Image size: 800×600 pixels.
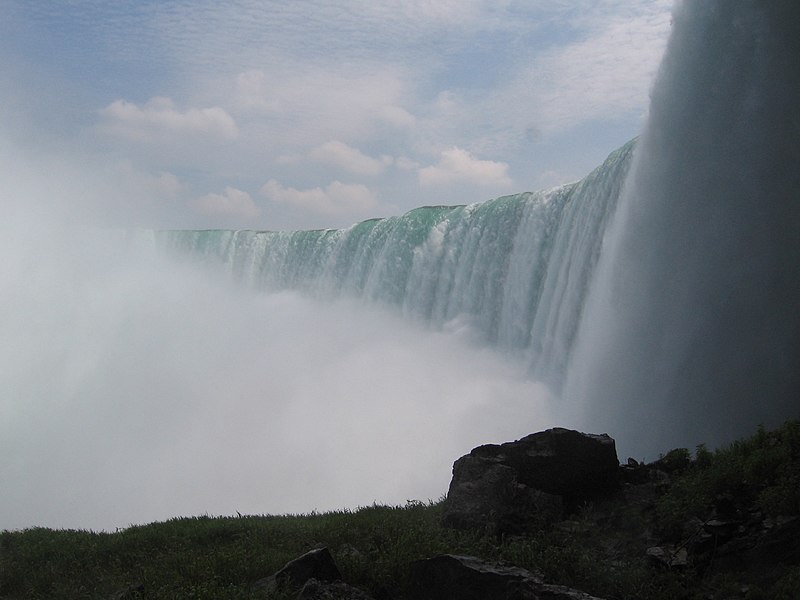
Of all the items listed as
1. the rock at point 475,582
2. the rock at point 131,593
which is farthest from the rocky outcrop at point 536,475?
the rock at point 131,593

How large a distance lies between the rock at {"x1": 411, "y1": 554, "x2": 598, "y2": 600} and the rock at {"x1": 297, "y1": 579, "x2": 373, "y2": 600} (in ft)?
1.51

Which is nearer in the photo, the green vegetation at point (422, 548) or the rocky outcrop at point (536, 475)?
the green vegetation at point (422, 548)

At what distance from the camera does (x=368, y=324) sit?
32656 mm

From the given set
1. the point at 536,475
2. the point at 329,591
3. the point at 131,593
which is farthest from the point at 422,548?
the point at 131,593

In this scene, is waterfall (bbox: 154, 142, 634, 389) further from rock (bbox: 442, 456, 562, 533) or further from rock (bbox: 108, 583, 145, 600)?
rock (bbox: 108, 583, 145, 600)

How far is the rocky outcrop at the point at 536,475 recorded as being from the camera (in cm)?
708

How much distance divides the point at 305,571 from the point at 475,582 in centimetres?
136

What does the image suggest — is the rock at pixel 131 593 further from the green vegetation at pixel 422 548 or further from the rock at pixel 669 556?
the rock at pixel 669 556

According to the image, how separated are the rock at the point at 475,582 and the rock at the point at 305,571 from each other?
2.27ft

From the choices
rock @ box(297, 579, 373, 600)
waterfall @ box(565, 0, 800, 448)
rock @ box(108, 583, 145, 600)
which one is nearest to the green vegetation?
rock @ box(108, 583, 145, 600)

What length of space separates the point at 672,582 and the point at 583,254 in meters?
13.2

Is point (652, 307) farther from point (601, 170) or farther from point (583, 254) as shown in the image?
point (601, 170)

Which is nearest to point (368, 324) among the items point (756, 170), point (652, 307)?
point (652, 307)

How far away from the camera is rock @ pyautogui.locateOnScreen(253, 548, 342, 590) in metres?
5.68
